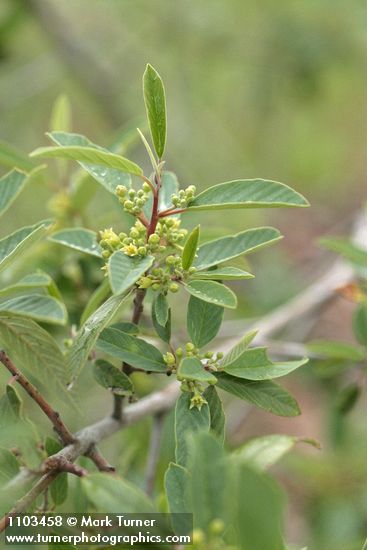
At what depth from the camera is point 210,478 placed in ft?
2.12

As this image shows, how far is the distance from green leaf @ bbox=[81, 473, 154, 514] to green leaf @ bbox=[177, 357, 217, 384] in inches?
6.2

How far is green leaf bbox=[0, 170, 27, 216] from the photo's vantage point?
105cm

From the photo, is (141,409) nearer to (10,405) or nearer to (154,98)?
(10,405)

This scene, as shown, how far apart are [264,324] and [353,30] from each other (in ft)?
5.06

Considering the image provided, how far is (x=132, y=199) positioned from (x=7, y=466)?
0.39m

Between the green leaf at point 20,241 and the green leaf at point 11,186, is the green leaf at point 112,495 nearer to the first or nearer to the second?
the green leaf at point 20,241

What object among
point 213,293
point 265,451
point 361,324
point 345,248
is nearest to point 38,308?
point 213,293

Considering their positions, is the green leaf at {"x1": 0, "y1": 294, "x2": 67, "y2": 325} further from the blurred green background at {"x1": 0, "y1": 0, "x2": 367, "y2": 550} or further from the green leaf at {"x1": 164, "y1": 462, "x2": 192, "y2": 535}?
the blurred green background at {"x1": 0, "y1": 0, "x2": 367, "y2": 550}

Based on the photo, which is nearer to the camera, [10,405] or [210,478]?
[210,478]

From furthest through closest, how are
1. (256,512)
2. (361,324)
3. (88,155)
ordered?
(361,324) < (88,155) < (256,512)

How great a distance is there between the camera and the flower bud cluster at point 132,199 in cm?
87

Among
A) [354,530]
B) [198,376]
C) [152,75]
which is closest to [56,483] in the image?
[198,376]

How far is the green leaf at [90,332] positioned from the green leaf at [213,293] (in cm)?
9

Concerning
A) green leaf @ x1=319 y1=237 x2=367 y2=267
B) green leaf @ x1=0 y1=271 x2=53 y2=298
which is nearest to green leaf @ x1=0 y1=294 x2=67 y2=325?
green leaf @ x1=0 y1=271 x2=53 y2=298
